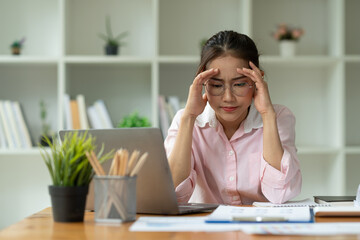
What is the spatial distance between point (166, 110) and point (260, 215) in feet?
6.23

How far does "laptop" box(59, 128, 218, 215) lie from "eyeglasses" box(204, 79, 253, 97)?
1.85 feet

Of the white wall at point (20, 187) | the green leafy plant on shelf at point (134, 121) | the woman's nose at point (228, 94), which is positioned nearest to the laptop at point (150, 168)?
the woman's nose at point (228, 94)

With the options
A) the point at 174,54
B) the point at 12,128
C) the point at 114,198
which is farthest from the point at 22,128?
the point at 114,198

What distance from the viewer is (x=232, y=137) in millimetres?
1991

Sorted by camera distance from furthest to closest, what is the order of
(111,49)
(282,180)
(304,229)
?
(111,49) → (282,180) → (304,229)

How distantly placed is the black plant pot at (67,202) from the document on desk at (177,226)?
14cm

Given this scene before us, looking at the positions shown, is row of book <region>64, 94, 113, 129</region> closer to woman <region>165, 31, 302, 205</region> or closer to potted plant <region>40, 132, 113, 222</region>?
woman <region>165, 31, 302, 205</region>

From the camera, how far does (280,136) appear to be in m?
1.96

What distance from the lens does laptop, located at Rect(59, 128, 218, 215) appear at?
1.33 meters

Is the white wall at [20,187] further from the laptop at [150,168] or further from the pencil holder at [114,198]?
the pencil holder at [114,198]

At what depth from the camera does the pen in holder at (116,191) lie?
1194 millimetres

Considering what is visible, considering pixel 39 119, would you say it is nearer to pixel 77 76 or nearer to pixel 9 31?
pixel 77 76

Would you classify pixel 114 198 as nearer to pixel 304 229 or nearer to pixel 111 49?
pixel 304 229

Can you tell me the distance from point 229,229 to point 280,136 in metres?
0.90
